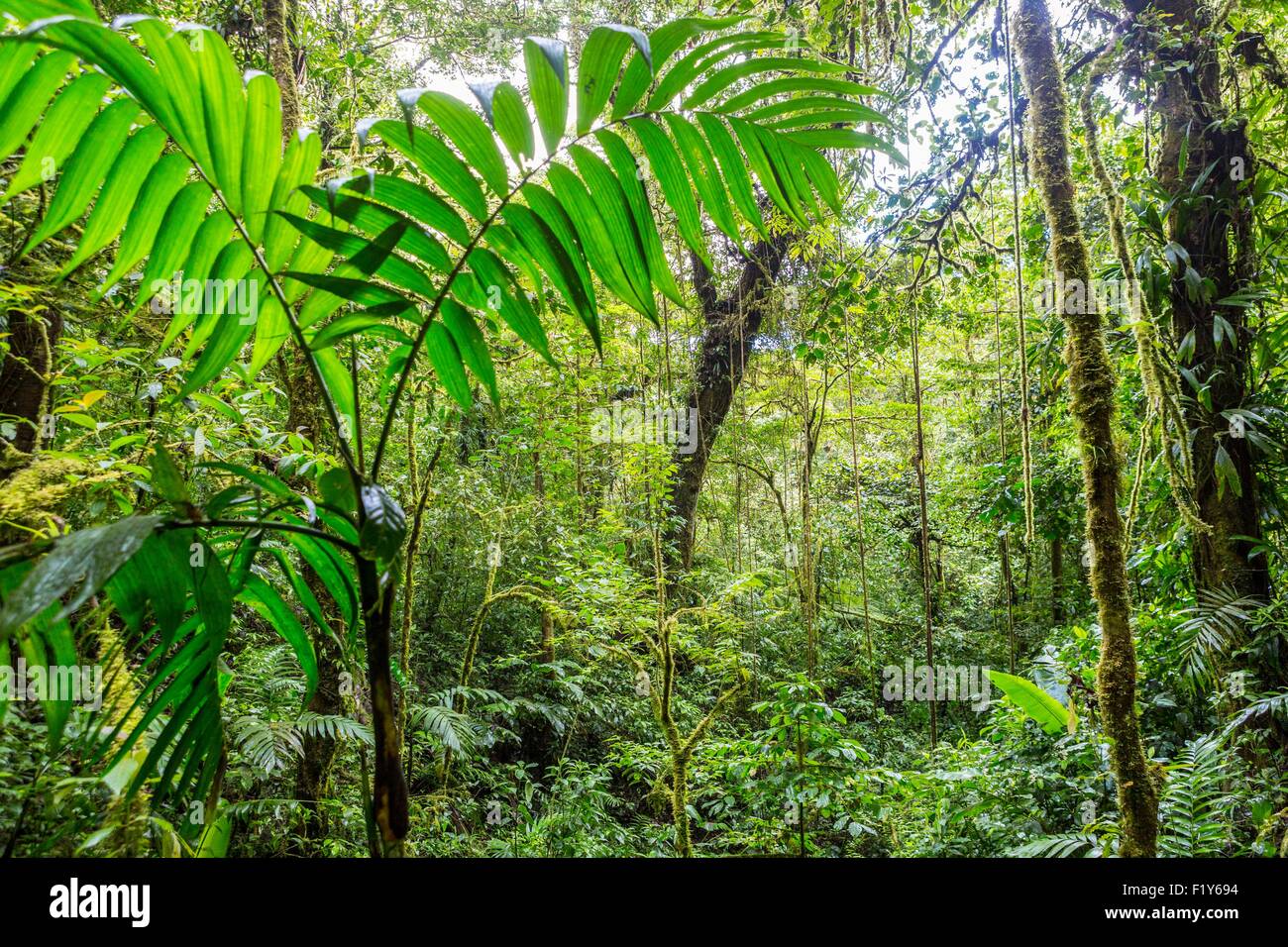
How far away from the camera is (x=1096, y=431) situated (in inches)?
60.5

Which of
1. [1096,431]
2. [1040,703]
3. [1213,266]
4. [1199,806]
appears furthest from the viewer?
[1213,266]

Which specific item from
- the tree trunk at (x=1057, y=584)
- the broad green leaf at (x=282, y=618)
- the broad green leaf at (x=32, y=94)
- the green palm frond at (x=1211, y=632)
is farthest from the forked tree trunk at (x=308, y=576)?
the tree trunk at (x=1057, y=584)

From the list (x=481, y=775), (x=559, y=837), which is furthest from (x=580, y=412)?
(x=559, y=837)

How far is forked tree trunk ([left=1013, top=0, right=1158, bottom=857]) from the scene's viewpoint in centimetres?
135

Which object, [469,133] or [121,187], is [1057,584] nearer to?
[469,133]

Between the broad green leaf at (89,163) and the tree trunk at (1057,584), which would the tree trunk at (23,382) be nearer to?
the broad green leaf at (89,163)

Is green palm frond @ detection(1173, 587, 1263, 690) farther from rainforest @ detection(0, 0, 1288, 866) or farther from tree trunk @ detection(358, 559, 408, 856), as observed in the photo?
tree trunk @ detection(358, 559, 408, 856)

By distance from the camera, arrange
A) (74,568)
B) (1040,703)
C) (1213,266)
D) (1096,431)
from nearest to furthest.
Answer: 1. (74,568)
2. (1096,431)
3. (1040,703)
4. (1213,266)

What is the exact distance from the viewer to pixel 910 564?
8.38 m

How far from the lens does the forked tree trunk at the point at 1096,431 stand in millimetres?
1348

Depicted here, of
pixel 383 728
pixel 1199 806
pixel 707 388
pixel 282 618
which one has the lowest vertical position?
pixel 1199 806

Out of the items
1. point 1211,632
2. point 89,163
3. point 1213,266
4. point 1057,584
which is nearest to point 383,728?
point 89,163
